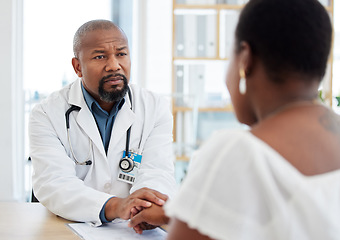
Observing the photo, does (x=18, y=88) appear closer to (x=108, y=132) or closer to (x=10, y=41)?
(x=10, y=41)

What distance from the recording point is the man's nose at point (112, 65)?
1.79 metres

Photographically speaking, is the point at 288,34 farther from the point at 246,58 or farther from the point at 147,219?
the point at 147,219

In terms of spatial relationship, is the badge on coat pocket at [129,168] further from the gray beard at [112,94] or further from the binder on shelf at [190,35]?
the binder on shelf at [190,35]

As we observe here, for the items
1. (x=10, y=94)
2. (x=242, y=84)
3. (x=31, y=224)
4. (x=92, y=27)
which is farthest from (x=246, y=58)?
(x=10, y=94)

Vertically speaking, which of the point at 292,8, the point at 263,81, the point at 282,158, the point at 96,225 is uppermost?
the point at 292,8

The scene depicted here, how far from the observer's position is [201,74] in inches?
158

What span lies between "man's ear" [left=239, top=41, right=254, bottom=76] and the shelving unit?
317cm

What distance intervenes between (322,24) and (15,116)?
3.63 metres

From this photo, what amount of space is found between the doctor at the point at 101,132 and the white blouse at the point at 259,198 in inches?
37.5

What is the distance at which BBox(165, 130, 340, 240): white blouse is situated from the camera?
2.07ft

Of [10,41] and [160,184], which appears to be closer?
[160,184]

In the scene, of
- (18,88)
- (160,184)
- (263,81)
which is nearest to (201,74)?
(18,88)

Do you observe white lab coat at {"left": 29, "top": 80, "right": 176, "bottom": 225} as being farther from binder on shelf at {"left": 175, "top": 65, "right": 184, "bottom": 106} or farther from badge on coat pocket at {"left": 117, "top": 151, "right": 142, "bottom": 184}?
binder on shelf at {"left": 175, "top": 65, "right": 184, "bottom": 106}

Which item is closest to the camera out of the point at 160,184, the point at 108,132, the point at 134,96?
the point at 160,184
